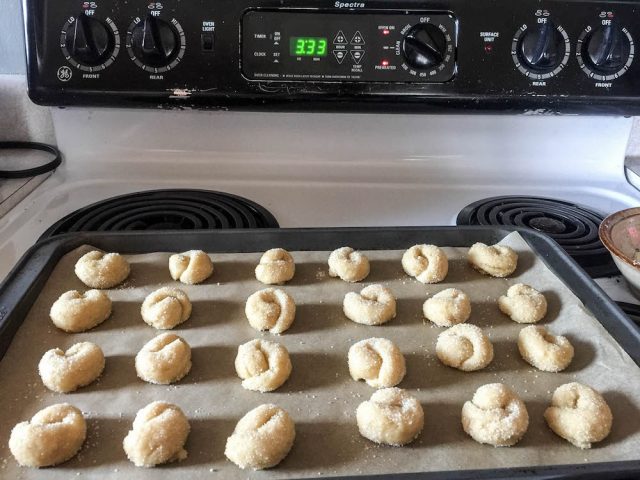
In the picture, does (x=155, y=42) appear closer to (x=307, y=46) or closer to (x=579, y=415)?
(x=307, y=46)

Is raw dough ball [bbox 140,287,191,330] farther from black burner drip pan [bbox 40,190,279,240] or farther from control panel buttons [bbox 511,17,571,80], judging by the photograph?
control panel buttons [bbox 511,17,571,80]

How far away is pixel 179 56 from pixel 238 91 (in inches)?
4.5

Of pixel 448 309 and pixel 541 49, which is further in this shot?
pixel 541 49

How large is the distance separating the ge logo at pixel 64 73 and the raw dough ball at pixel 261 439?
26.9 inches

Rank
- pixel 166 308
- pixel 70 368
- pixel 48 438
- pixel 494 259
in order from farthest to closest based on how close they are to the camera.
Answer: pixel 494 259 < pixel 166 308 < pixel 70 368 < pixel 48 438

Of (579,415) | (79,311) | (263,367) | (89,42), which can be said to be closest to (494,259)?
(579,415)

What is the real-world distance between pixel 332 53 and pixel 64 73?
0.47m

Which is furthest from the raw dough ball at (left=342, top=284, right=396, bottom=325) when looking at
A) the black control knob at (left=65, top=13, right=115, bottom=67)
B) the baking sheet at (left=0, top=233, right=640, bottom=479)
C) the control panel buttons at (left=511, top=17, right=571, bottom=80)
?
the black control knob at (left=65, top=13, right=115, bottom=67)

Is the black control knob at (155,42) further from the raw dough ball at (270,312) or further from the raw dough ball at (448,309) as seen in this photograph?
the raw dough ball at (448,309)

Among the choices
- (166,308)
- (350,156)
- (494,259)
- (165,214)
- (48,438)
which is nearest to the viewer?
(48,438)

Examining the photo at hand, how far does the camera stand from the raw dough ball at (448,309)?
846mm

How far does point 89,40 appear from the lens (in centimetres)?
96

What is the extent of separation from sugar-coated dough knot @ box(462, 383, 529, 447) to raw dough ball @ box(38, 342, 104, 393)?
470 mm

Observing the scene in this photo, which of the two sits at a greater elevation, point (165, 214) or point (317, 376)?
point (165, 214)
